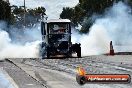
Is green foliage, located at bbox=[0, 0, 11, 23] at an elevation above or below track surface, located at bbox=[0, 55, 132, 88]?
above

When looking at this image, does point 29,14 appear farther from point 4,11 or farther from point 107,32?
point 107,32

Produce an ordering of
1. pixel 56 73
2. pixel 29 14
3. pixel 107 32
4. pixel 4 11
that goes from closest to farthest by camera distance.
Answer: pixel 56 73
pixel 107 32
pixel 4 11
pixel 29 14

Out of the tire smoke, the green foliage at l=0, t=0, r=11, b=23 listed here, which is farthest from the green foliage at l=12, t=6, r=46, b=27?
the tire smoke

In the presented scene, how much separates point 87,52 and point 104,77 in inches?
1410

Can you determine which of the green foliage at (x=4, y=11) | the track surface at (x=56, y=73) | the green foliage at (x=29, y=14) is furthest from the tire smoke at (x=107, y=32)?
the green foliage at (x=29, y=14)

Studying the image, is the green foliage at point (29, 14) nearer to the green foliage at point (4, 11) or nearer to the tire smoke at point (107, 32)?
the green foliage at point (4, 11)

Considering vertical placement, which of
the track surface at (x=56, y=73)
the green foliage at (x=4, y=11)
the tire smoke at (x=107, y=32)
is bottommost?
the track surface at (x=56, y=73)

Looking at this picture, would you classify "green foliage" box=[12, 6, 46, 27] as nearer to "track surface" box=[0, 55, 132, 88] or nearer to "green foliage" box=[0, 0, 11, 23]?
"green foliage" box=[0, 0, 11, 23]

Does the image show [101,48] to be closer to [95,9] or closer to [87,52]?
[87,52]

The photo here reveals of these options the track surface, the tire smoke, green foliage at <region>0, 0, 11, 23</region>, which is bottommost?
the track surface

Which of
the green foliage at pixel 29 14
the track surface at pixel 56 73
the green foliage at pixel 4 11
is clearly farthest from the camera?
the green foliage at pixel 29 14

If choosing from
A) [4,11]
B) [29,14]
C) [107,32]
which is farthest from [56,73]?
[29,14]

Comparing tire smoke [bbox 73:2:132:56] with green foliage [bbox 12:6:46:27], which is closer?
tire smoke [bbox 73:2:132:56]

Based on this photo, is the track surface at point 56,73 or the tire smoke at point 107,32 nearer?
the track surface at point 56,73
